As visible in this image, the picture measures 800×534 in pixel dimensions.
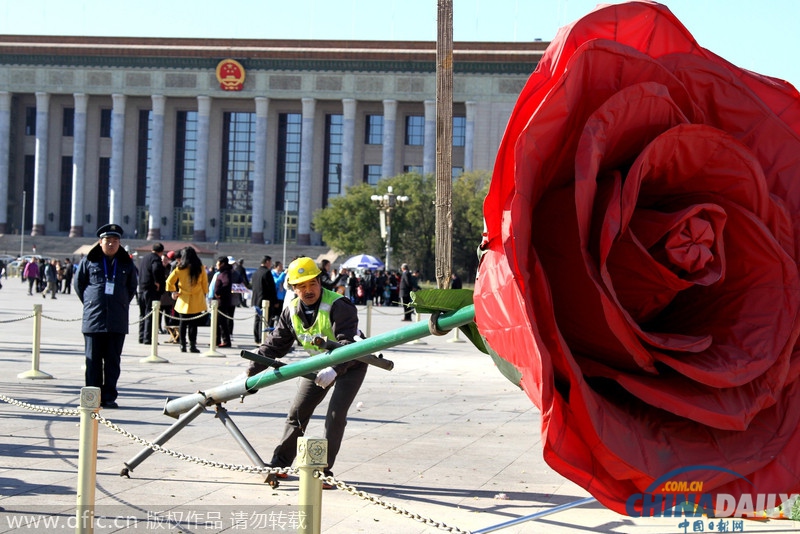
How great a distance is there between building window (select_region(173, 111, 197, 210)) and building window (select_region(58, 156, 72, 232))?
8030mm

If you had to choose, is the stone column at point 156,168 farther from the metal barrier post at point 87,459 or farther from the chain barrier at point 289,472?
the metal barrier post at point 87,459

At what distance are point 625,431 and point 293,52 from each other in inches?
2722

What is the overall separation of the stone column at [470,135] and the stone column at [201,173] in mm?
18297

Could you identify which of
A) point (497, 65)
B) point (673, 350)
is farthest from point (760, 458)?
point (497, 65)

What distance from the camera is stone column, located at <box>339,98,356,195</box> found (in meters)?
70.2

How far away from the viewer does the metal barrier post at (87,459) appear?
447cm

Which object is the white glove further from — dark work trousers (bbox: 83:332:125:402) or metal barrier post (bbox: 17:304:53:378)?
metal barrier post (bbox: 17:304:53:378)

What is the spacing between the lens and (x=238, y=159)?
7469cm

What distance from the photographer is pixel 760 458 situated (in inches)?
76.2

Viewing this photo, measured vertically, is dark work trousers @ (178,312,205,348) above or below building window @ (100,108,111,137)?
below

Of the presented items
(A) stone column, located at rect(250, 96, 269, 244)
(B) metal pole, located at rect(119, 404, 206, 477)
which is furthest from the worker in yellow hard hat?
(A) stone column, located at rect(250, 96, 269, 244)

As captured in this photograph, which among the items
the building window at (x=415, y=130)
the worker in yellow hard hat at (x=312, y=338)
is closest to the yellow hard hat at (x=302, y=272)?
the worker in yellow hard hat at (x=312, y=338)

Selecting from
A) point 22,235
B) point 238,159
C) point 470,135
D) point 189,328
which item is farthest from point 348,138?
point 189,328

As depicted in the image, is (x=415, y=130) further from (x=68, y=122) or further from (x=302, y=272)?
(x=302, y=272)
